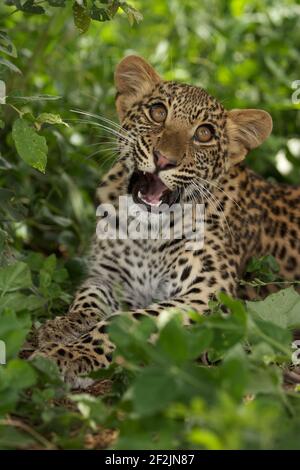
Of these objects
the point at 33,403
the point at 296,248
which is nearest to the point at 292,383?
the point at 33,403

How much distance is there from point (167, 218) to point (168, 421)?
335 cm

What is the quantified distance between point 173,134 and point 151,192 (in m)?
0.42

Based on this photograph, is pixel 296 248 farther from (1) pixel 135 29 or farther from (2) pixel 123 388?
(1) pixel 135 29

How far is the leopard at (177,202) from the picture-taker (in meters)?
A: 6.51

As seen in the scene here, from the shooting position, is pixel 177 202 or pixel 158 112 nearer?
pixel 177 202

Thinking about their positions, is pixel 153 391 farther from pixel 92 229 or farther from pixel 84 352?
pixel 92 229

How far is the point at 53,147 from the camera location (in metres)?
8.48

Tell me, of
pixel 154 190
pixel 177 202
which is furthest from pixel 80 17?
pixel 177 202

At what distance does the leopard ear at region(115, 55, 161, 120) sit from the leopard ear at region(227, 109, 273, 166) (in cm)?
61

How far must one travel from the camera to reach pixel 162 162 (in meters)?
6.37

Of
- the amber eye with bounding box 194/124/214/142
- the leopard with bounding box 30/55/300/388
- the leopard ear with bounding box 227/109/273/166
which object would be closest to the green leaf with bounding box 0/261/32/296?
the leopard with bounding box 30/55/300/388

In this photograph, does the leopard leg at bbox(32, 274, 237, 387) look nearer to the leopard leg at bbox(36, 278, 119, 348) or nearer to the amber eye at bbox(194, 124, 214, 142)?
the leopard leg at bbox(36, 278, 119, 348)

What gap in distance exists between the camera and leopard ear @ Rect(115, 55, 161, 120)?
23.4 ft

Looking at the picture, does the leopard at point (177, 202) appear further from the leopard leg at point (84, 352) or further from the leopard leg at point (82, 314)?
the leopard leg at point (84, 352)
